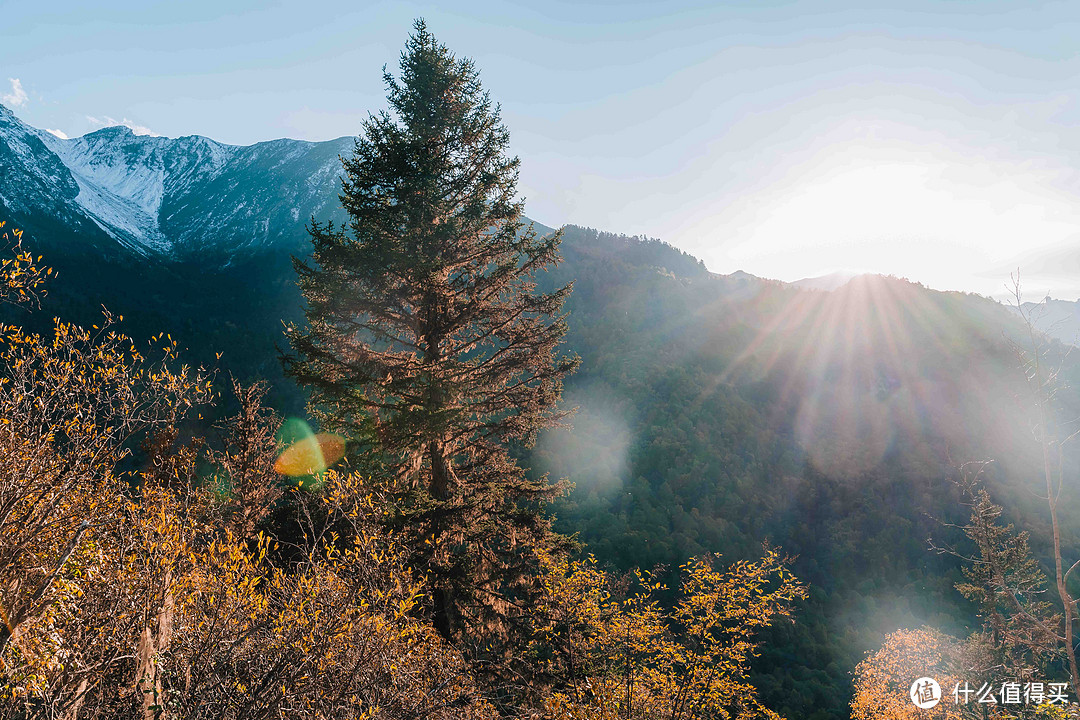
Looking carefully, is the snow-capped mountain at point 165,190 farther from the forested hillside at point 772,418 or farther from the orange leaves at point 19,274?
the orange leaves at point 19,274

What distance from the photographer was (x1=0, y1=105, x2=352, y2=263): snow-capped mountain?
94438 millimetres

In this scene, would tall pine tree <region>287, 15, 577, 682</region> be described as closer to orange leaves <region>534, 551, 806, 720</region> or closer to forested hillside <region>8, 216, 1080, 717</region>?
orange leaves <region>534, 551, 806, 720</region>

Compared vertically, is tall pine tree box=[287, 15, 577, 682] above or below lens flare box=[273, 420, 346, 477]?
above

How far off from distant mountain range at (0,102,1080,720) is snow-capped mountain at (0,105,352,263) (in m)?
0.81

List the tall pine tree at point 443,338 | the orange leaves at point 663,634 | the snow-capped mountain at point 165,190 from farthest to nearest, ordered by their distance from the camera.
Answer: the snow-capped mountain at point 165,190 < the tall pine tree at point 443,338 < the orange leaves at point 663,634

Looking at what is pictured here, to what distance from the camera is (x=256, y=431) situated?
45.5 ft

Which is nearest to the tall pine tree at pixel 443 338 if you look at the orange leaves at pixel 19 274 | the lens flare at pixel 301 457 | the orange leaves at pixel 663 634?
the orange leaves at pixel 663 634

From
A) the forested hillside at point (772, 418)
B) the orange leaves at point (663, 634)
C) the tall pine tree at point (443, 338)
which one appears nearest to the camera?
the orange leaves at point (663, 634)

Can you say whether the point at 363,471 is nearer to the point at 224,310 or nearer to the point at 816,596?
the point at 816,596

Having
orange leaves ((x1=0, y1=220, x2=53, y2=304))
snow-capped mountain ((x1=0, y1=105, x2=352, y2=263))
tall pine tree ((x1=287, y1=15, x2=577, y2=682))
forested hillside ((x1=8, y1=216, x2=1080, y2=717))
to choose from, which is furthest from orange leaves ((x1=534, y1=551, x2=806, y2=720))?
snow-capped mountain ((x1=0, y1=105, x2=352, y2=263))

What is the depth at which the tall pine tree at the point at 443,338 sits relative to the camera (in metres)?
8.09

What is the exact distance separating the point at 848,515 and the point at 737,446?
1834 cm

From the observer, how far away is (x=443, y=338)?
9.27m

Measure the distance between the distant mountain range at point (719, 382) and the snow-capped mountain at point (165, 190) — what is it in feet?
2.64
